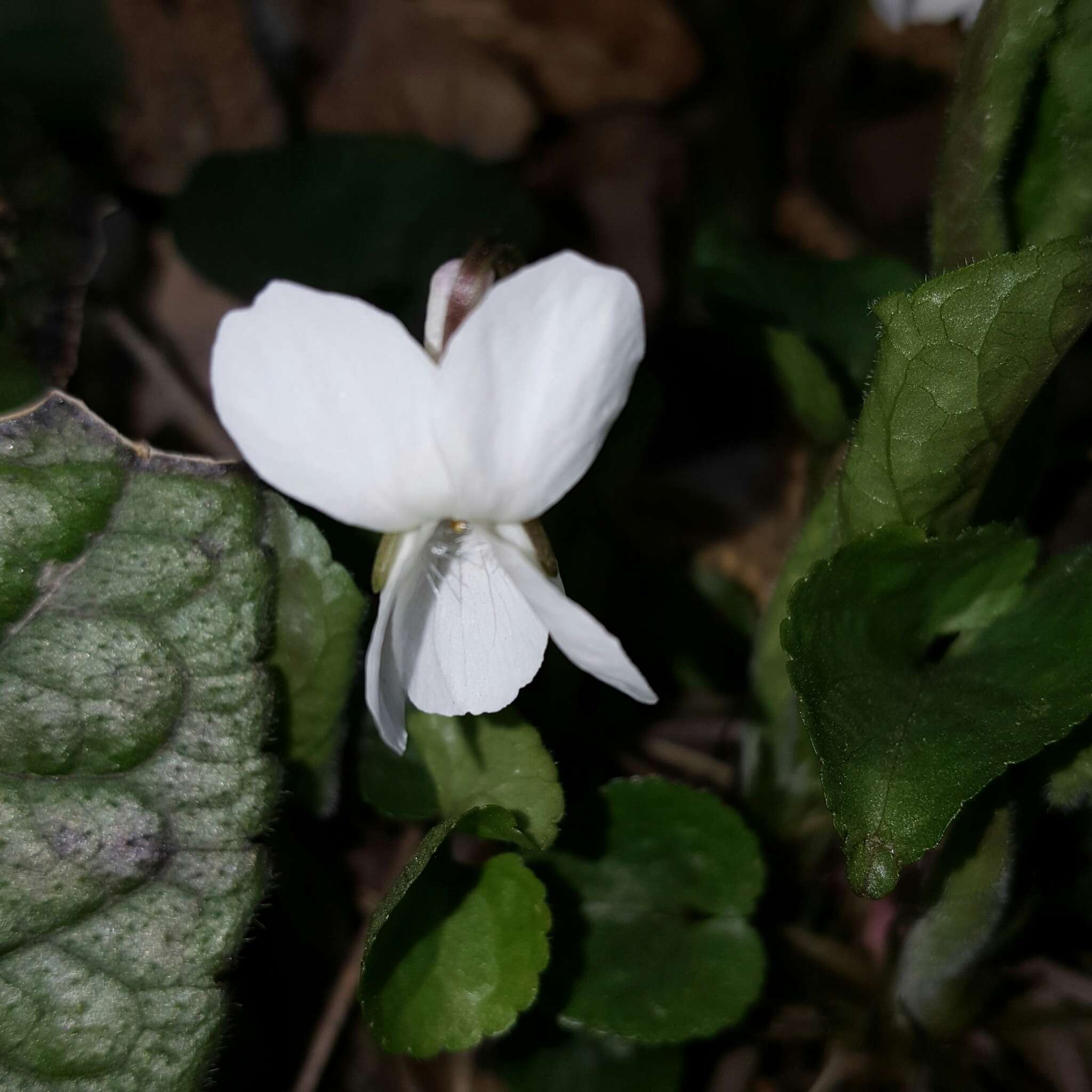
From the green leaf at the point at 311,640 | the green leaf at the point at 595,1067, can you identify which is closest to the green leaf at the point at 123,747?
the green leaf at the point at 311,640

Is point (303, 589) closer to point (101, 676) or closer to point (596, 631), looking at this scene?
point (101, 676)

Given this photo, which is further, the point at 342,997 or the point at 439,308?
the point at 342,997

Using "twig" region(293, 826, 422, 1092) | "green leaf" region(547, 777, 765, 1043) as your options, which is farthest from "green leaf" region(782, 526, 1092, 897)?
"twig" region(293, 826, 422, 1092)

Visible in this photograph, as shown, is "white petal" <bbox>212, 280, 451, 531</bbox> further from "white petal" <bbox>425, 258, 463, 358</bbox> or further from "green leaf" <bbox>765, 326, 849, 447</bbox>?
"green leaf" <bbox>765, 326, 849, 447</bbox>

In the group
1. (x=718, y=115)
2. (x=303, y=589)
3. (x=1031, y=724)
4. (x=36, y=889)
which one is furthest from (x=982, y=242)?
(x=718, y=115)

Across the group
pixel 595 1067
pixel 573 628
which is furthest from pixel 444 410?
pixel 595 1067

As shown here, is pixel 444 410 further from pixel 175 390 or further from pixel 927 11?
pixel 175 390
